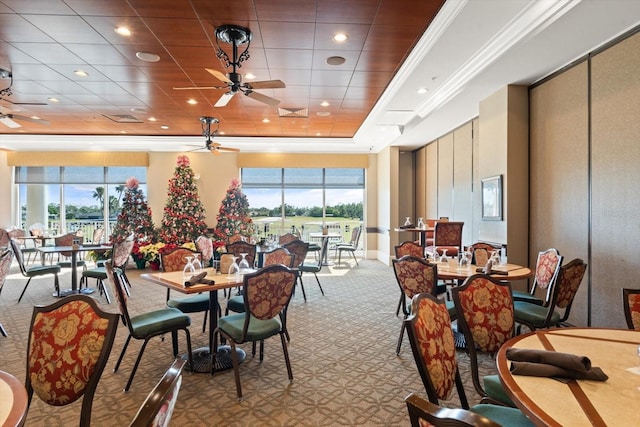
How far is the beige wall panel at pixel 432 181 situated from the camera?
8.68 meters

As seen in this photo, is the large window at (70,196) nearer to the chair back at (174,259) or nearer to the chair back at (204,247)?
the chair back at (204,247)

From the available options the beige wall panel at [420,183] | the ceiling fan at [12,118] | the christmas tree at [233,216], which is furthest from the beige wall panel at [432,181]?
the ceiling fan at [12,118]

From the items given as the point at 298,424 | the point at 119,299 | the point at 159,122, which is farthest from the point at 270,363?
the point at 159,122

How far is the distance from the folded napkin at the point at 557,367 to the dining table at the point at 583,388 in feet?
0.06

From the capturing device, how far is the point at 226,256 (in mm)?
3520

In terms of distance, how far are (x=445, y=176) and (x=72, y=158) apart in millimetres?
9939

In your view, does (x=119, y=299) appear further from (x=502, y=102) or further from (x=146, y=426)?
(x=502, y=102)

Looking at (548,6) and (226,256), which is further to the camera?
(226,256)

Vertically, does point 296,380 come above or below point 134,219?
below

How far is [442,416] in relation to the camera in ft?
2.84

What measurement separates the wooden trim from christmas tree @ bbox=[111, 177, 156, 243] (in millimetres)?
1316

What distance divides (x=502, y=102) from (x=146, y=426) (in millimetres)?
5580

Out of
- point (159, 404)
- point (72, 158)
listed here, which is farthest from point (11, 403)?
point (72, 158)

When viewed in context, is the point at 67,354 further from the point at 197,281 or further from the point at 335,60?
the point at 335,60
